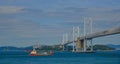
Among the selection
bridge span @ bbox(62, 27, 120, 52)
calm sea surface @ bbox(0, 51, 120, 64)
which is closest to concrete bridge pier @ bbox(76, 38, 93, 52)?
bridge span @ bbox(62, 27, 120, 52)

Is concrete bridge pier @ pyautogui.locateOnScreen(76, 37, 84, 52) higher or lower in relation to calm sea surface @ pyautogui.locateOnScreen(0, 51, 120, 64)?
higher

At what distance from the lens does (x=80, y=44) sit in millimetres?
129500

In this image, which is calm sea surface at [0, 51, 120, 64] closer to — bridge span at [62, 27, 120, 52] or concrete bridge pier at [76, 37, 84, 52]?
bridge span at [62, 27, 120, 52]

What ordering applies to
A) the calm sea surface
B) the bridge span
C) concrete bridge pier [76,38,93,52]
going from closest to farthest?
the calm sea surface → the bridge span → concrete bridge pier [76,38,93,52]

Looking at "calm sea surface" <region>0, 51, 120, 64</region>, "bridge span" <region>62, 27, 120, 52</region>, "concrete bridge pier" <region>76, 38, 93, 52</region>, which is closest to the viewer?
"calm sea surface" <region>0, 51, 120, 64</region>

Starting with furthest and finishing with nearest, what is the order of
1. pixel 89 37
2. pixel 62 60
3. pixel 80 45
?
1. pixel 80 45
2. pixel 89 37
3. pixel 62 60

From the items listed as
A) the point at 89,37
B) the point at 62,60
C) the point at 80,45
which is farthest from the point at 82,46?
the point at 62,60

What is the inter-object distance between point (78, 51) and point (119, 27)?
5950 cm

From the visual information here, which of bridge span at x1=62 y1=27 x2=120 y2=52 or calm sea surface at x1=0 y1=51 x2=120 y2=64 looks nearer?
calm sea surface at x1=0 y1=51 x2=120 y2=64

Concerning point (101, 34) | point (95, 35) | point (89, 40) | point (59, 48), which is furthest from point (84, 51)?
point (59, 48)

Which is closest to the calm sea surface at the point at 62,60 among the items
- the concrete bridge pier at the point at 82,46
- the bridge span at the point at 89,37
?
the bridge span at the point at 89,37

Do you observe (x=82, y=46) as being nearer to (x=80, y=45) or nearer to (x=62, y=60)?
(x=80, y=45)

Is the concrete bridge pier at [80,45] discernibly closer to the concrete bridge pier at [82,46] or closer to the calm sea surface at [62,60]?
the concrete bridge pier at [82,46]

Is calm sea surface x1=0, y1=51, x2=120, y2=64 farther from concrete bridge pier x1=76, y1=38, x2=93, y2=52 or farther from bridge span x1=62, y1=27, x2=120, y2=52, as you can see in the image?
concrete bridge pier x1=76, y1=38, x2=93, y2=52
